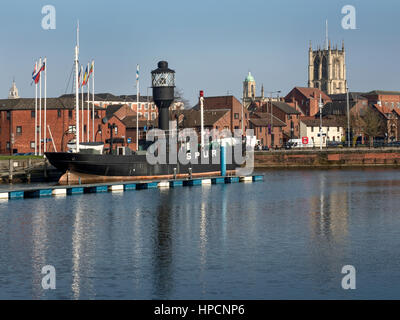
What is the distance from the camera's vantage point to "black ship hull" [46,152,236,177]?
69.0m

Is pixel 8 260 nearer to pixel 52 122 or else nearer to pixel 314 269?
pixel 314 269

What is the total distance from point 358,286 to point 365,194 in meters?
38.3

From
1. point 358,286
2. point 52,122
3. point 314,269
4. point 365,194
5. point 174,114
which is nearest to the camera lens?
point 358,286

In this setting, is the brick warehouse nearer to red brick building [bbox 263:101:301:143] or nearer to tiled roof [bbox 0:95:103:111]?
tiled roof [bbox 0:95:103:111]

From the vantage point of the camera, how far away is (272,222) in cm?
4306

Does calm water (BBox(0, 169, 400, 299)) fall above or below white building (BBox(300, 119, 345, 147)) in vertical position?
below

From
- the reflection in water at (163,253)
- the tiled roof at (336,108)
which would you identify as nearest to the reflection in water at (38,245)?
the reflection in water at (163,253)

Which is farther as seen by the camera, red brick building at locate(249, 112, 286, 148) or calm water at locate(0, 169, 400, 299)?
red brick building at locate(249, 112, 286, 148)

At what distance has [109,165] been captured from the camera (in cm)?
7138

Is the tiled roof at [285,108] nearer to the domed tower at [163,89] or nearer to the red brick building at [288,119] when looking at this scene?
the red brick building at [288,119]

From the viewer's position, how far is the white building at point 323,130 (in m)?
165

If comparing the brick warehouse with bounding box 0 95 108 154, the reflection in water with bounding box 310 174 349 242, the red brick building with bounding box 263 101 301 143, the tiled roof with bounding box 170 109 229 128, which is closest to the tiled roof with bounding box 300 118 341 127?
the red brick building with bounding box 263 101 301 143

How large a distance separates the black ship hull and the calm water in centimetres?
1144

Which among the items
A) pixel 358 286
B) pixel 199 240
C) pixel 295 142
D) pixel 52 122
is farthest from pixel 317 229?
pixel 295 142
